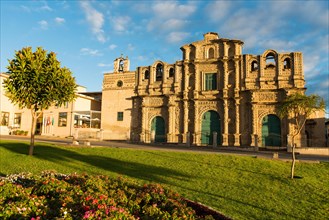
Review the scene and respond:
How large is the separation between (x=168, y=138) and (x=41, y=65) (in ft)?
64.8

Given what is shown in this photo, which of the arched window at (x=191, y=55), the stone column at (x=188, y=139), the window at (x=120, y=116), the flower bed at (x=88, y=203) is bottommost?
the flower bed at (x=88, y=203)

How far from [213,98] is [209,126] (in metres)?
3.67

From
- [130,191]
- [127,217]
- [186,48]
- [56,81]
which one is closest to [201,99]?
[186,48]

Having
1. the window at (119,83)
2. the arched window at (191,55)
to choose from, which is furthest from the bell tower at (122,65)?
the arched window at (191,55)

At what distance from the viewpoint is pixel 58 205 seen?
6.32 meters

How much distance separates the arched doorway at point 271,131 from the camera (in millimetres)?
30594

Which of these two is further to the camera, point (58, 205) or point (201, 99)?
point (201, 99)

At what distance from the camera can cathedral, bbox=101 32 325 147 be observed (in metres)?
31.3

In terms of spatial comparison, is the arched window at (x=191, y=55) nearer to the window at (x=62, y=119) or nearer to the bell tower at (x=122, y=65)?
the bell tower at (x=122, y=65)

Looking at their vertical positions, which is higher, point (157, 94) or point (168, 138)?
point (157, 94)

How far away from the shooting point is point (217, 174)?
47.4 feet

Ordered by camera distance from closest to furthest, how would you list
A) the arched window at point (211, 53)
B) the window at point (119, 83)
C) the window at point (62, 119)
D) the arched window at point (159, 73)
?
1. the arched window at point (211, 53)
2. the arched window at point (159, 73)
3. the window at point (119, 83)
4. the window at point (62, 119)

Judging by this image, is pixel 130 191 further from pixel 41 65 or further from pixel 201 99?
pixel 201 99

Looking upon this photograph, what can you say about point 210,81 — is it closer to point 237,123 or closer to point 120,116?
point 237,123
